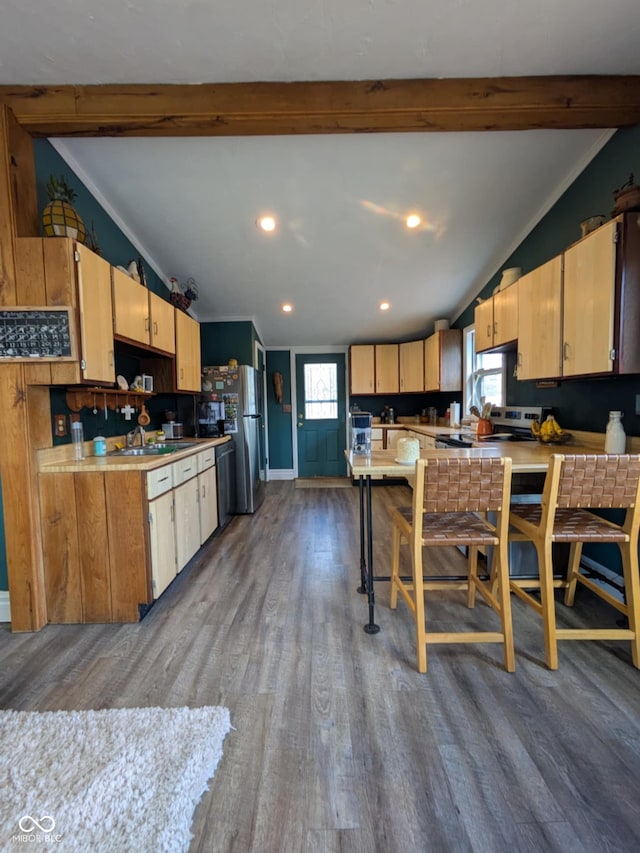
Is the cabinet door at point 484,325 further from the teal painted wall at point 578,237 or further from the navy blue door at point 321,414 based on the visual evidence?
the navy blue door at point 321,414

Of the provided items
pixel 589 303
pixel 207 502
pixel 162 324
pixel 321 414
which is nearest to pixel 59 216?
pixel 162 324

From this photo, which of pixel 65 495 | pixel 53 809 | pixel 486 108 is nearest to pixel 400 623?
pixel 53 809

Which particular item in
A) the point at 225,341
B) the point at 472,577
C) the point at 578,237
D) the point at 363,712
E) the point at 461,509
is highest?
the point at 578,237

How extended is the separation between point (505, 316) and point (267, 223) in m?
2.19

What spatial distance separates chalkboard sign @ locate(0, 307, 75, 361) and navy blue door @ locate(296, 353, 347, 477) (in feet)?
13.6

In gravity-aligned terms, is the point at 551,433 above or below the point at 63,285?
below

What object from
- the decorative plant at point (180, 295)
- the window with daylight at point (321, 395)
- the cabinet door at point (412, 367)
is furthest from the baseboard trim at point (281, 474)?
the decorative plant at point (180, 295)

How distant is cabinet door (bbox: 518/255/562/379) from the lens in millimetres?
2248

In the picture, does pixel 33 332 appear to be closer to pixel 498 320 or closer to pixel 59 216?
pixel 59 216

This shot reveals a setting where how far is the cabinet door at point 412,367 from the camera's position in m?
5.18

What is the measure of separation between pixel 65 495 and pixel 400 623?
2097 millimetres

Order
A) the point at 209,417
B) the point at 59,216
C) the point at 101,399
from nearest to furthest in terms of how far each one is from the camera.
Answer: the point at 59,216 < the point at 101,399 < the point at 209,417

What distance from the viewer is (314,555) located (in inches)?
113

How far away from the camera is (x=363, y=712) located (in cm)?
140
